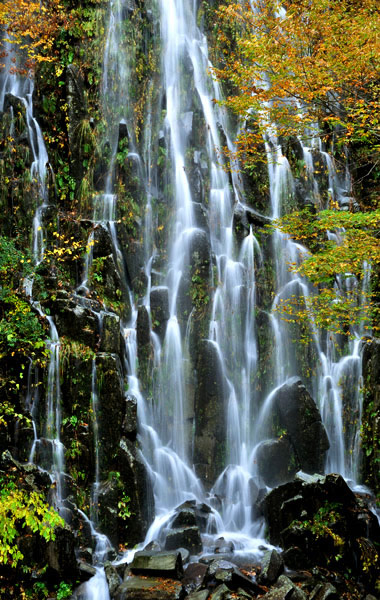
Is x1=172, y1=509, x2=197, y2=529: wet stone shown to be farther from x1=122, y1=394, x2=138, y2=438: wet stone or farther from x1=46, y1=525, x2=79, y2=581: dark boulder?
x1=46, y1=525, x2=79, y2=581: dark boulder

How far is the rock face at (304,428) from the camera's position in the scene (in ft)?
37.6

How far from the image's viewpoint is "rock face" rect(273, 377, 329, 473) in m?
11.5

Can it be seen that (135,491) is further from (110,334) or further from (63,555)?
(110,334)

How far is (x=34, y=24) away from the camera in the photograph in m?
14.3

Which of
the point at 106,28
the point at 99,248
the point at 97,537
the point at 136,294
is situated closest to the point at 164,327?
the point at 136,294

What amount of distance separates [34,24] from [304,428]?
46.6ft

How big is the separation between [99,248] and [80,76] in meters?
6.13

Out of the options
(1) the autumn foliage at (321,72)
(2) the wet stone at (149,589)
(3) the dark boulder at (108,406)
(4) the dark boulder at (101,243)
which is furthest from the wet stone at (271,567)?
(4) the dark boulder at (101,243)

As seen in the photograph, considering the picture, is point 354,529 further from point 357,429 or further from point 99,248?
point 99,248

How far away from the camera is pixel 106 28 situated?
15.4 metres

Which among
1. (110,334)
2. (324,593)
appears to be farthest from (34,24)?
(324,593)

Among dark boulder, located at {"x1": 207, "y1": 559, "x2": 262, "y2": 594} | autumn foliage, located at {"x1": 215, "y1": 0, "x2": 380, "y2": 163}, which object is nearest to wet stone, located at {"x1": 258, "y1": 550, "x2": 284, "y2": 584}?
dark boulder, located at {"x1": 207, "y1": 559, "x2": 262, "y2": 594}

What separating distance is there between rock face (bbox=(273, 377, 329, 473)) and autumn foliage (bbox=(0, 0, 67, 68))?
11.8 m

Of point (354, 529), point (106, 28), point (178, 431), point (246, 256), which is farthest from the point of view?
point (106, 28)
